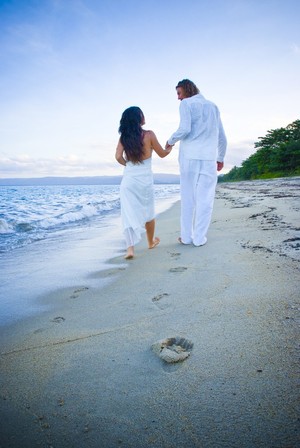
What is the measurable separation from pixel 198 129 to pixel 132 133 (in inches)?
32.9

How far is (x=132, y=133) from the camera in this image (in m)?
3.25

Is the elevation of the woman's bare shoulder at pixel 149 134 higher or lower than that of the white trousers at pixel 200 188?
higher

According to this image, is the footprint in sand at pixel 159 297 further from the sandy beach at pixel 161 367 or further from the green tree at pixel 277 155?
the green tree at pixel 277 155

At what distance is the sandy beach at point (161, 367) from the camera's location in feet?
2.75

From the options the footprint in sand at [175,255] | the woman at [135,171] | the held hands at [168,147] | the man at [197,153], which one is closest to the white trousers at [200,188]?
the man at [197,153]

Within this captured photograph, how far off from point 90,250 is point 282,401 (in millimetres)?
3283

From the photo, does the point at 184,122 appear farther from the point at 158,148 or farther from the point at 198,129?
the point at 158,148

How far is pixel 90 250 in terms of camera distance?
12.7 feet

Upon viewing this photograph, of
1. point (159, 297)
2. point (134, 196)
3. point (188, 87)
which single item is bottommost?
point (159, 297)

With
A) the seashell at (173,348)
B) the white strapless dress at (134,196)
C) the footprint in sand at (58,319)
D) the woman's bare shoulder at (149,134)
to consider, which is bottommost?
the footprint in sand at (58,319)

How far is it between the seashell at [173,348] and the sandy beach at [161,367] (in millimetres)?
24

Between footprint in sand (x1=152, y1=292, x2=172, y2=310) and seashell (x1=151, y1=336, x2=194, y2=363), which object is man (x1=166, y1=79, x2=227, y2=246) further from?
seashell (x1=151, y1=336, x2=194, y2=363)

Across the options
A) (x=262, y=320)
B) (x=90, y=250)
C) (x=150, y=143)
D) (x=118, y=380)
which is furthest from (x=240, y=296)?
(x=90, y=250)

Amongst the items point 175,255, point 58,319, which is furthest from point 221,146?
point 58,319
